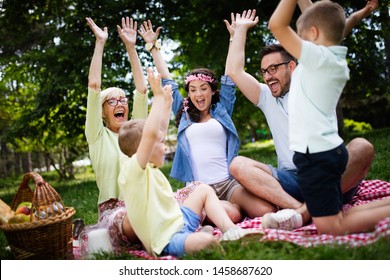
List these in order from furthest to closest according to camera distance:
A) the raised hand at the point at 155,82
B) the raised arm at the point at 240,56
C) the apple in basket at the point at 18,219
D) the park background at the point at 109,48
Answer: the park background at the point at 109,48, the raised arm at the point at 240,56, the apple in basket at the point at 18,219, the raised hand at the point at 155,82

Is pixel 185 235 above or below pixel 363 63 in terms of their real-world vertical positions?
below

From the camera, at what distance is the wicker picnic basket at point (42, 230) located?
2.95 m

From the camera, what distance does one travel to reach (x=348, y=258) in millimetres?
2318

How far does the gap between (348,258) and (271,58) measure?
200cm

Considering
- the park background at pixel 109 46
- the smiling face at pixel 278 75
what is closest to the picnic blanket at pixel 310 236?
the smiling face at pixel 278 75

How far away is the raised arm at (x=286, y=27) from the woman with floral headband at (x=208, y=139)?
58.3 inches

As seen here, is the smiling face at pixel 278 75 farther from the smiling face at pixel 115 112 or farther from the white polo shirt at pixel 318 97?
the smiling face at pixel 115 112

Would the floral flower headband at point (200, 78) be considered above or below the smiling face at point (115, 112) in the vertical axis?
above

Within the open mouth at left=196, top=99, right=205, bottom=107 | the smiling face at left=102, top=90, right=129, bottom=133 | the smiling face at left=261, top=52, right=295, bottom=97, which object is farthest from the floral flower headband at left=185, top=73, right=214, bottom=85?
the smiling face at left=102, top=90, right=129, bottom=133

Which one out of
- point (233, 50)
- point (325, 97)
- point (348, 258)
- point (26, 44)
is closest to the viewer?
point (348, 258)

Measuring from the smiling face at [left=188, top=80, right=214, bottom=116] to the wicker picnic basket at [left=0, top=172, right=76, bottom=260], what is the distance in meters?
1.59

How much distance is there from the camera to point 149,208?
109 inches

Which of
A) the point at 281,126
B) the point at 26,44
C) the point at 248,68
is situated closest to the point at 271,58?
the point at 281,126
